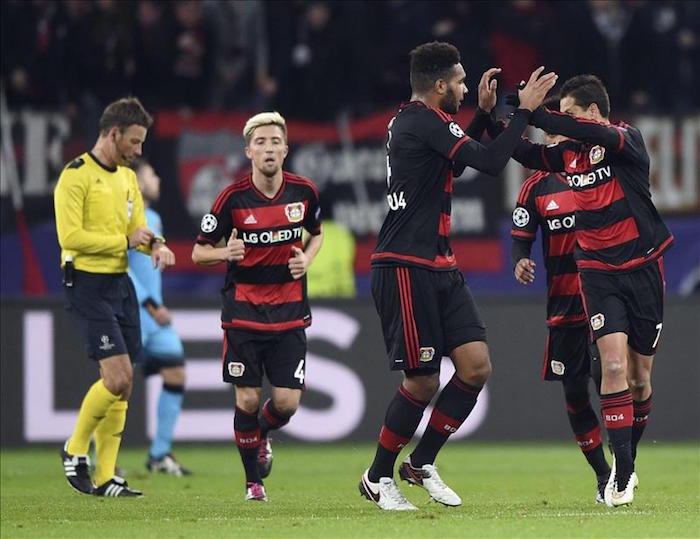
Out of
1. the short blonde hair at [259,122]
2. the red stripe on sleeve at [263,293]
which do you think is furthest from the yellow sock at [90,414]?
the short blonde hair at [259,122]

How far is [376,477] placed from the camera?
7.76m

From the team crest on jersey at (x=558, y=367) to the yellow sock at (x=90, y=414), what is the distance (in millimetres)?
2669

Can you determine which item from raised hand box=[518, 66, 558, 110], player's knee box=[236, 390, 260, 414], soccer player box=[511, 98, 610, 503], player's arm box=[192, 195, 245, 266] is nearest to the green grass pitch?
soccer player box=[511, 98, 610, 503]

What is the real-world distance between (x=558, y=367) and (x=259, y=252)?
6.14 feet

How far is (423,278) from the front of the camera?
7605 millimetres

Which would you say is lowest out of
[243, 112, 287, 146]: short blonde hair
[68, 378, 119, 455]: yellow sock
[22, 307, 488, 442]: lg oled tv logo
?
[22, 307, 488, 442]: lg oled tv logo

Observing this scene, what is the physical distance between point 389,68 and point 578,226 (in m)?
7.56

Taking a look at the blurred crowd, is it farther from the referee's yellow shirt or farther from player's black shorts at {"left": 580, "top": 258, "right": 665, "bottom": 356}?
player's black shorts at {"left": 580, "top": 258, "right": 665, "bottom": 356}

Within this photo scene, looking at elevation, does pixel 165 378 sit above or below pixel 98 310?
below

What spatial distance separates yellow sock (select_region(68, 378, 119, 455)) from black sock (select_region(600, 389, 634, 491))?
312cm

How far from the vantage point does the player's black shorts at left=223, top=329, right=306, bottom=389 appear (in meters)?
8.69

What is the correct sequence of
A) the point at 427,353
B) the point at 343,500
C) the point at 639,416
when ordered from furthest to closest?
the point at 343,500 < the point at 639,416 < the point at 427,353

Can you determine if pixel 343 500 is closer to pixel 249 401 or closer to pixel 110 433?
pixel 249 401

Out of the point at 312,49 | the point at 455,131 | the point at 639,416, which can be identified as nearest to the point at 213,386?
the point at 312,49
